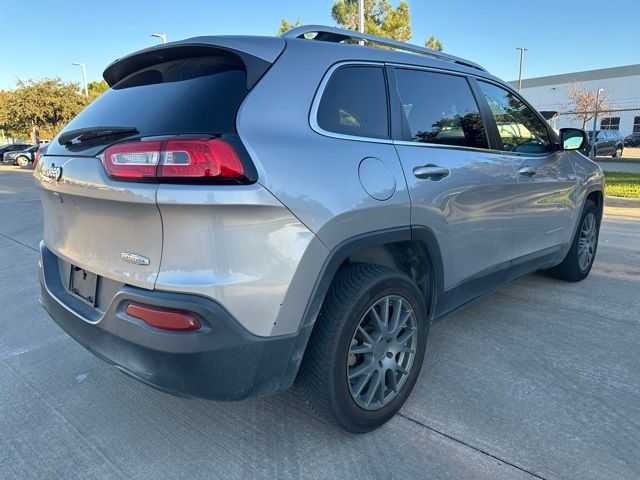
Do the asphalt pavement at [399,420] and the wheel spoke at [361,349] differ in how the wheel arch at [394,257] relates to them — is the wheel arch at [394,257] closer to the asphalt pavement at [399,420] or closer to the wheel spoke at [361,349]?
the wheel spoke at [361,349]

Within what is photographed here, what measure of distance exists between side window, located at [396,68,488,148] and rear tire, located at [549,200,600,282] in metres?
2.02

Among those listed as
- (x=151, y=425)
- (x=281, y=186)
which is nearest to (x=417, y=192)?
(x=281, y=186)

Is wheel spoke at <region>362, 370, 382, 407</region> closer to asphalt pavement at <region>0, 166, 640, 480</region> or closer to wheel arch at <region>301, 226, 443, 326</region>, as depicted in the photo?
asphalt pavement at <region>0, 166, 640, 480</region>

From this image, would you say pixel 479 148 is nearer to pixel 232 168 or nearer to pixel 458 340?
pixel 458 340

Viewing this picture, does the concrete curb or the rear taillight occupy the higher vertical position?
the rear taillight

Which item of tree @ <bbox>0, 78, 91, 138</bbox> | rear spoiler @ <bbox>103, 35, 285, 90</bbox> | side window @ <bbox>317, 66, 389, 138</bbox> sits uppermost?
tree @ <bbox>0, 78, 91, 138</bbox>

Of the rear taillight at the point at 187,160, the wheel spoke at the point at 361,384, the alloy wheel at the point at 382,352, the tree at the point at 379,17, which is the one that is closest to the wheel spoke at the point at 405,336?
the alloy wheel at the point at 382,352

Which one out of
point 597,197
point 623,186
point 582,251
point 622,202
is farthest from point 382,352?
point 623,186

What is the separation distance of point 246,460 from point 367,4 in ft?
75.0

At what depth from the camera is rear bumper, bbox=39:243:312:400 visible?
1915mm

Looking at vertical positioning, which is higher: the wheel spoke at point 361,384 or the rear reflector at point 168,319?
the rear reflector at point 168,319

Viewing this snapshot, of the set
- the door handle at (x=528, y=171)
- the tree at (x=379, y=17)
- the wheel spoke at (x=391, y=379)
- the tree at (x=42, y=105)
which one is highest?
the tree at (x=379, y=17)

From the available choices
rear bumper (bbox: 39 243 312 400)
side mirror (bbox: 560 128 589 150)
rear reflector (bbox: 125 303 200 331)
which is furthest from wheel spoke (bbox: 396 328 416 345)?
side mirror (bbox: 560 128 589 150)

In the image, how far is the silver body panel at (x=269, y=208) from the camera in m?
1.90
